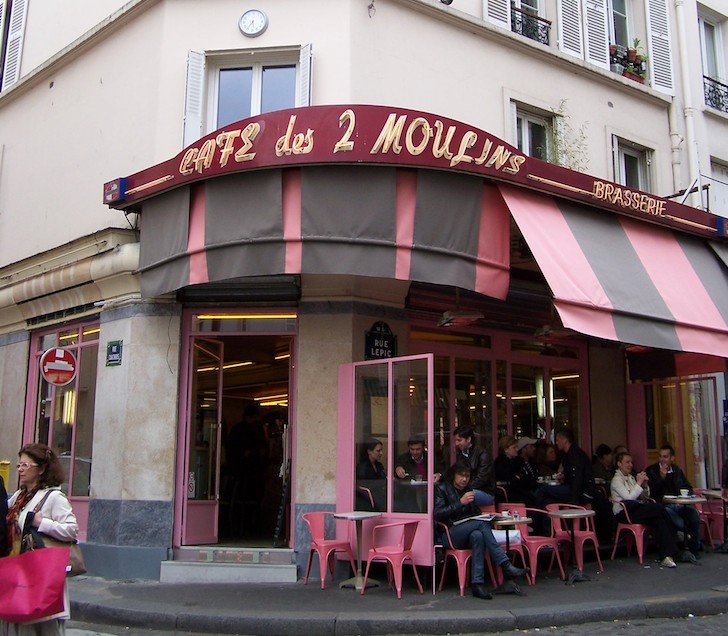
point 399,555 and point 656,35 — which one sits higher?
point 656,35

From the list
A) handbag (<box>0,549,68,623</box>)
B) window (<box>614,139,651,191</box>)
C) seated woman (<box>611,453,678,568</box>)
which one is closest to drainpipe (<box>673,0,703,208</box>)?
window (<box>614,139,651,191</box>)

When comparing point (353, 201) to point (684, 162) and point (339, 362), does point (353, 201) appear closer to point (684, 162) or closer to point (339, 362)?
point (339, 362)

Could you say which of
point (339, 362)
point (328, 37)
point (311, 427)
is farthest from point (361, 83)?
point (311, 427)

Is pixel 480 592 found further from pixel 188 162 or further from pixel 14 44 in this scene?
pixel 14 44

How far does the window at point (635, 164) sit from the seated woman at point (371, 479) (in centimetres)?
647

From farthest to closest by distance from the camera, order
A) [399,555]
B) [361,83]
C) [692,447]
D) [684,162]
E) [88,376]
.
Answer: [684,162], [692,447], [88,376], [361,83], [399,555]

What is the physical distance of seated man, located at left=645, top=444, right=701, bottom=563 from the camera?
10180 mm

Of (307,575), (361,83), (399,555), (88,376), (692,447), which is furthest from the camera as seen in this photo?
(692,447)

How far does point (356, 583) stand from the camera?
8.37m

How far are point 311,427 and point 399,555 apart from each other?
1909 millimetres

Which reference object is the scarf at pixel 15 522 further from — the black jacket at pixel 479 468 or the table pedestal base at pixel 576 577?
the table pedestal base at pixel 576 577

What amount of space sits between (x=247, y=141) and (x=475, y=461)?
4216mm

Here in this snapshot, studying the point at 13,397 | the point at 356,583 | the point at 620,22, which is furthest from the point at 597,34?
the point at 13,397

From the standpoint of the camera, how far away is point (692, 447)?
12.3 metres
